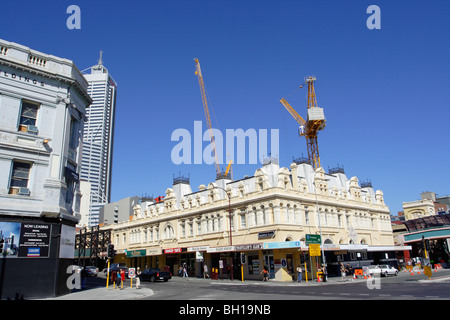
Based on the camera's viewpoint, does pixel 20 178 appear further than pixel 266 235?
No

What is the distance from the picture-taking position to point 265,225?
137 feet

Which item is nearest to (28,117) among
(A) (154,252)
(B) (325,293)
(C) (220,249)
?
(B) (325,293)

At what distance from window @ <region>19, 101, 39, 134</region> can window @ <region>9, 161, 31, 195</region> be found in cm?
217

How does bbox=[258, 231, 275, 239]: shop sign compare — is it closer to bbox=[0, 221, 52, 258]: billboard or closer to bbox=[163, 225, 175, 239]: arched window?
bbox=[163, 225, 175, 239]: arched window

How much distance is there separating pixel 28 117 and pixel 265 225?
90.9 feet

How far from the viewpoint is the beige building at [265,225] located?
136ft

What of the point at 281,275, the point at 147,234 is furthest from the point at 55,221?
the point at 147,234

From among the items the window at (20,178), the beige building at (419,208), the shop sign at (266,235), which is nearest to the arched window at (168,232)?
the shop sign at (266,235)

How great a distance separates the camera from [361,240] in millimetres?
52531

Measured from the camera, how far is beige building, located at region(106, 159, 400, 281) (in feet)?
136

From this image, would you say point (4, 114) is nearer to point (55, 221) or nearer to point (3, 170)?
point (3, 170)

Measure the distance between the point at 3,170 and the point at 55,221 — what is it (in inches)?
165

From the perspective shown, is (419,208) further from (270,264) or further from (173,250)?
(173,250)

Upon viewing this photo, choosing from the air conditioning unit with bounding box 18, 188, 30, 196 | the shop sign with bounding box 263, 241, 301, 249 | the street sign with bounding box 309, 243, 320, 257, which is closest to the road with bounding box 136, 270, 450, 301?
the street sign with bounding box 309, 243, 320, 257
